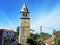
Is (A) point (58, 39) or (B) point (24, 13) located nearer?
(A) point (58, 39)

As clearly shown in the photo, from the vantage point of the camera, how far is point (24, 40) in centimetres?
9219

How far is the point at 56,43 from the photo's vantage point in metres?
69.8

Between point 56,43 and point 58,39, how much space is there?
169 centimetres

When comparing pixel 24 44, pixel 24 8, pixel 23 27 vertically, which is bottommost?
pixel 24 44

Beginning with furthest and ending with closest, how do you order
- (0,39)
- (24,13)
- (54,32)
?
(24,13), (54,32), (0,39)

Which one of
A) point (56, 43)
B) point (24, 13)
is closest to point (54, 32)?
point (56, 43)

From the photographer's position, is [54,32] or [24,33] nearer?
[54,32]

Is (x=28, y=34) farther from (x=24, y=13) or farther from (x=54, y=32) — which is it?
(x=54, y=32)

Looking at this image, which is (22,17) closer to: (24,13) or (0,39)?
(24,13)

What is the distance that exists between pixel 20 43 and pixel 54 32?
1524 centimetres

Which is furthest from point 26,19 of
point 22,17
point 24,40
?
point 24,40

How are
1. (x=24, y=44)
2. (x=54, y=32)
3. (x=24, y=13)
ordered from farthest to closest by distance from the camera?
1. (x=24, y=13)
2. (x=24, y=44)
3. (x=54, y=32)

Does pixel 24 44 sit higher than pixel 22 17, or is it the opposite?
pixel 22 17

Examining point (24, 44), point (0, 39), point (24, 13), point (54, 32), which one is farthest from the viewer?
point (24, 13)
